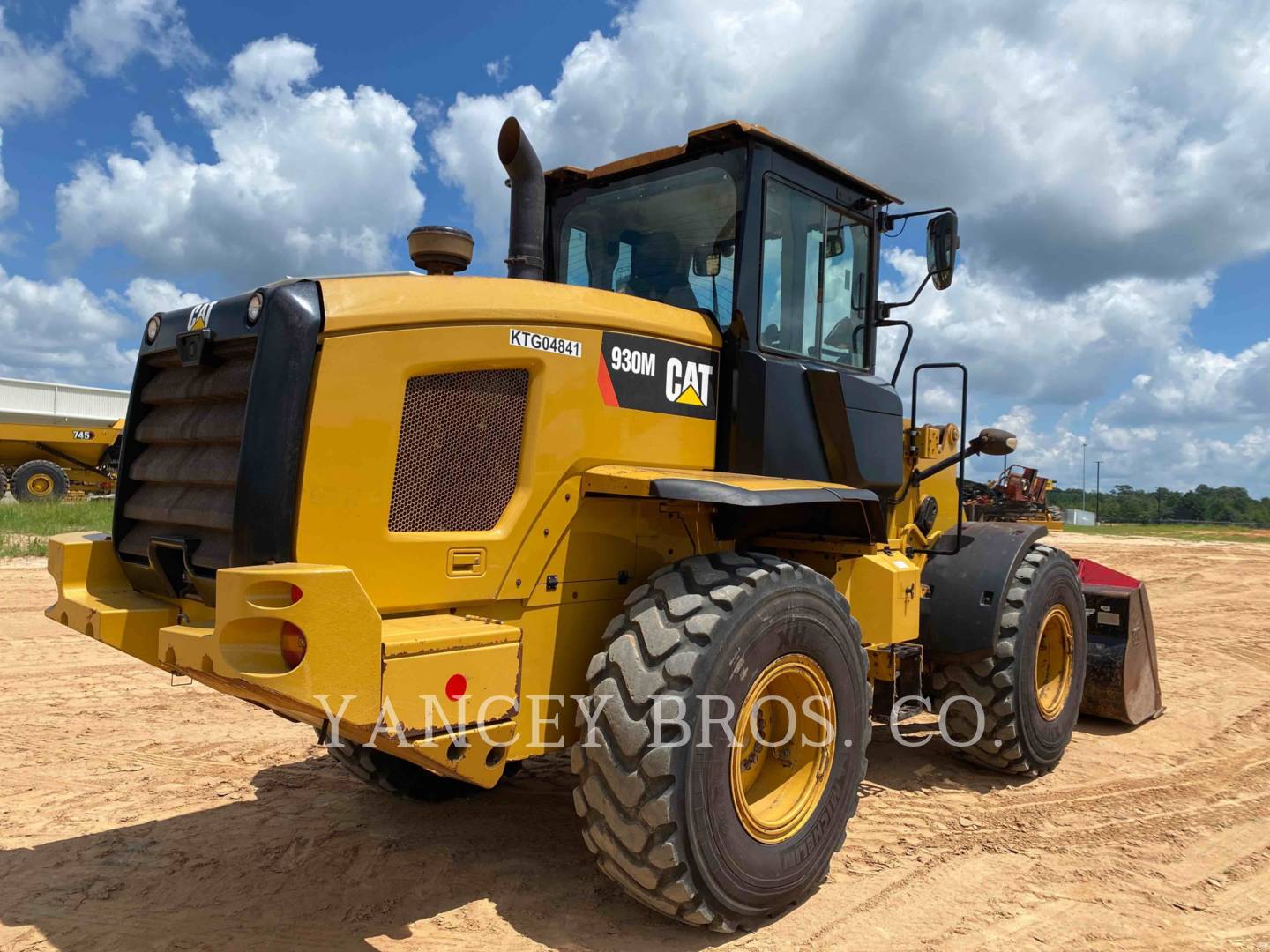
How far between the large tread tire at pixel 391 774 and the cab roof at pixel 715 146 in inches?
116

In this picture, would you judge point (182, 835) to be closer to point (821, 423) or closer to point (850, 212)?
point (821, 423)

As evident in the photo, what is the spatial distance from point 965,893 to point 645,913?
4.31ft

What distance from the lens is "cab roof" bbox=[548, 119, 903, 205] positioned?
4180 mm

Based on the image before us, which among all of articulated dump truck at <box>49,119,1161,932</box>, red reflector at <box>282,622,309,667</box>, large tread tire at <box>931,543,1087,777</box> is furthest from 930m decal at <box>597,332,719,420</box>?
large tread tire at <box>931,543,1087,777</box>

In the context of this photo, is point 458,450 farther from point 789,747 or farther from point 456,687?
point 789,747

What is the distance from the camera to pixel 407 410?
10.2 feet

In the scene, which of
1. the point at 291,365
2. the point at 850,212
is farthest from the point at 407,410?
the point at 850,212

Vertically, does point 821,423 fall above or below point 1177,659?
above

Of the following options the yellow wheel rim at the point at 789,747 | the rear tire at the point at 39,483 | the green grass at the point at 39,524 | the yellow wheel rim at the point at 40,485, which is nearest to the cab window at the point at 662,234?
the yellow wheel rim at the point at 789,747

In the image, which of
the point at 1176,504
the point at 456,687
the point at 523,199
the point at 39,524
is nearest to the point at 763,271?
the point at 523,199

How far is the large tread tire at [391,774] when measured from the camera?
443 centimetres

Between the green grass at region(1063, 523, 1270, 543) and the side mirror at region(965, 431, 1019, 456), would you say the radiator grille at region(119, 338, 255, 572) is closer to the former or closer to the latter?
the side mirror at region(965, 431, 1019, 456)

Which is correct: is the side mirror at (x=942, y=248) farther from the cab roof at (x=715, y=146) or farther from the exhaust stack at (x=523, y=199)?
the exhaust stack at (x=523, y=199)

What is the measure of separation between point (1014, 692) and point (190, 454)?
13.7 feet
